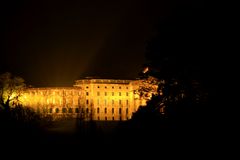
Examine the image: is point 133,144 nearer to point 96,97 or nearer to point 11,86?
point 11,86

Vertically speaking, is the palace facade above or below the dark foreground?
above

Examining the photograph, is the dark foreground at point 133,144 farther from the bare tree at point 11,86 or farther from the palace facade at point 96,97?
the palace facade at point 96,97

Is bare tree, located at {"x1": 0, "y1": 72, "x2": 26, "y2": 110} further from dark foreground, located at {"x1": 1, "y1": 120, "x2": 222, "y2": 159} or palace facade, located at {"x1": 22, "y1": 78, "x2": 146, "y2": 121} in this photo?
dark foreground, located at {"x1": 1, "y1": 120, "x2": 222, "y2": 159}

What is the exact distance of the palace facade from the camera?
68.4m

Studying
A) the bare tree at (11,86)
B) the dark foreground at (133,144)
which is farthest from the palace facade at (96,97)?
the dark foreground at (133,144)

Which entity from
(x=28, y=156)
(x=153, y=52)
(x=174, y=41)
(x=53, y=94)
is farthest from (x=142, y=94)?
(x=53, y=94)

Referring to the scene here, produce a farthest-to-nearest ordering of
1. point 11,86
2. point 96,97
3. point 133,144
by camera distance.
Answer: point 96,97 → point 11,86 → point 133,144

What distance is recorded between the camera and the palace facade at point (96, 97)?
68.4 meters

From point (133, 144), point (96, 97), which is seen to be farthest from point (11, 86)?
point (133, 144)

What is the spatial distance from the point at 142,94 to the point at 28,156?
988 cm

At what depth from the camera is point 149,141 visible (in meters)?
17.2

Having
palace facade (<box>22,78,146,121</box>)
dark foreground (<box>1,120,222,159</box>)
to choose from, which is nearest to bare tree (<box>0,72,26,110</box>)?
palace facade (<box>22,78,146,121</box>)

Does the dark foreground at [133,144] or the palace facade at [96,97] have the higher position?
the palace facade at [96,97]

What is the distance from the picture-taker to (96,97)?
76.9 meters
